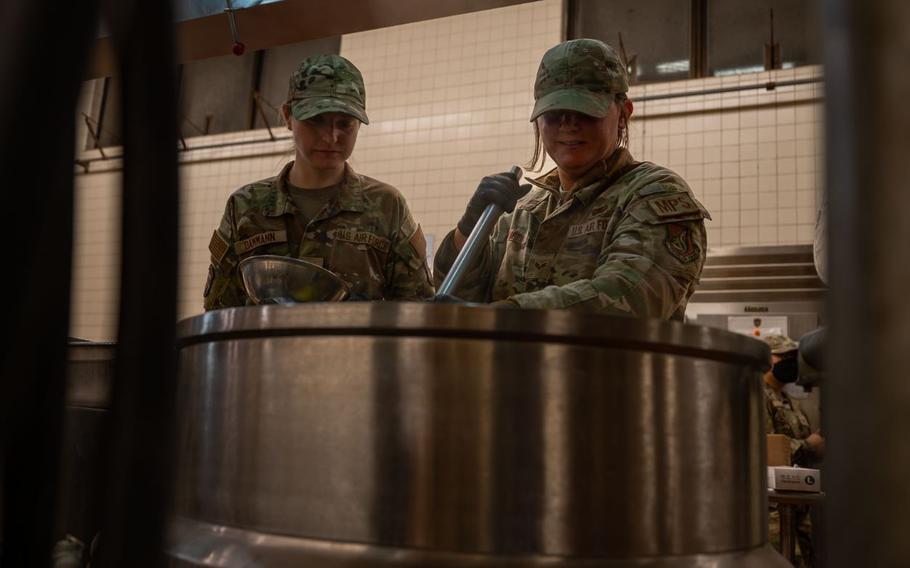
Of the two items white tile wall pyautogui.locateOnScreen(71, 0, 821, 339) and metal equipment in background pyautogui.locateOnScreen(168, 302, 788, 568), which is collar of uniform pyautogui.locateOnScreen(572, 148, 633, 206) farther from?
white tile wall pyautogui.locateOnScreen(71, 0, 821, 339)

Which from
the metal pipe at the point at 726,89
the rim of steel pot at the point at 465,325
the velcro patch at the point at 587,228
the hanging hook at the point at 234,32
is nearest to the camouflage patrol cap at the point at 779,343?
the metal pipe at the point at 726,89

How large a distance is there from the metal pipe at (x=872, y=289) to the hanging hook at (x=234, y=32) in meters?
1.50

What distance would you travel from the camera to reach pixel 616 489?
0.72m

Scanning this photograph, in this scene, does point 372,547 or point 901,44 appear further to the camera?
point 372,547

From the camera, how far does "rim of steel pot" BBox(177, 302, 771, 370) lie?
71cm

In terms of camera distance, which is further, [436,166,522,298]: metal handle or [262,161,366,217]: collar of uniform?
[262,161,366,217]: collar of uniform

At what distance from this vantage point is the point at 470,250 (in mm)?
1320

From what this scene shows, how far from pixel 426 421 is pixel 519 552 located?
0.45 ft

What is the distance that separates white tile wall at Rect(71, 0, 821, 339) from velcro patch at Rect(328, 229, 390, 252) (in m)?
1.93

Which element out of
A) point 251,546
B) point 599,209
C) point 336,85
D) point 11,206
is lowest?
point 251,546

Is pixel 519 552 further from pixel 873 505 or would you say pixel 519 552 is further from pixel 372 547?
pixel 873 505

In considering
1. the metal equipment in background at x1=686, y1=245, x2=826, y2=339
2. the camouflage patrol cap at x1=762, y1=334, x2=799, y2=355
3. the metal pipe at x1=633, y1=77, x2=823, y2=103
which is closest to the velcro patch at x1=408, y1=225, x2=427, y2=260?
the camouflage patrol cap at x1=762, y1=334, x2=799, y2=355

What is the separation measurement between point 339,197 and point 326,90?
0.27 meters

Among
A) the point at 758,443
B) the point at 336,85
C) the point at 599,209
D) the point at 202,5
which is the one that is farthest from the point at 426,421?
the point at 336,85
